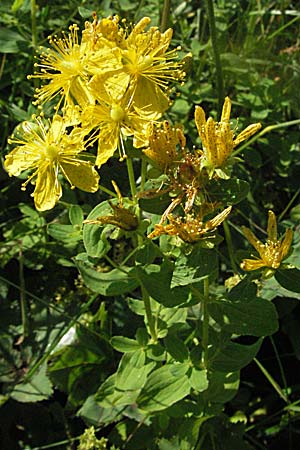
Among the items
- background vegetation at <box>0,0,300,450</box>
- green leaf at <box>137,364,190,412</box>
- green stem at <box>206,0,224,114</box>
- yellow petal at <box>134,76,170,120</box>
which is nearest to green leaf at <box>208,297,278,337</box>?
green leaf at <box>137,364,190,412</box>

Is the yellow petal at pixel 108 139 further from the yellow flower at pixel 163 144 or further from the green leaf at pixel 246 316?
the green leaf at pixel 246 316

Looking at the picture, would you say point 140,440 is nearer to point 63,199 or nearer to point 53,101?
point 63,199

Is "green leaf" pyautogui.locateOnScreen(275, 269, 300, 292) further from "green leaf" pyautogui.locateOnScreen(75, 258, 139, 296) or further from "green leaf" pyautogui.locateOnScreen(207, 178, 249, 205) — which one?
"green leaf" pyautogui.locateOnScreen(75, 258, 139, 296)

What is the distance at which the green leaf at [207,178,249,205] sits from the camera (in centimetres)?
108

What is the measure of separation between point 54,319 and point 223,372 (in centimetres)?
54

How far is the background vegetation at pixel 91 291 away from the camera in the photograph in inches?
61.8

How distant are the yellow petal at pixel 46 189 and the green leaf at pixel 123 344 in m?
0.35

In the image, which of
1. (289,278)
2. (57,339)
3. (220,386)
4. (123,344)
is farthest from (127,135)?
(57,339)

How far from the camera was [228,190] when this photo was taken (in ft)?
3.56

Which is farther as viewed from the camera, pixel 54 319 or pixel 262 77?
pixel 262 77

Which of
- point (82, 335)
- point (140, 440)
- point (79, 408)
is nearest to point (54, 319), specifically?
point (82, 335)

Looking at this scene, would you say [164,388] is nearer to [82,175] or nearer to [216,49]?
[82,175]

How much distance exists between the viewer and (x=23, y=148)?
122 centimetres

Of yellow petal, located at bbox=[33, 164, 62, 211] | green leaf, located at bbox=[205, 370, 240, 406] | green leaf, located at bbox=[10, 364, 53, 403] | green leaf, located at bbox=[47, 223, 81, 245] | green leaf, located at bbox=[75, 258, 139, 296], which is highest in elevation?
yellow petal, located at bbox=[33, 164, 62, 211]
